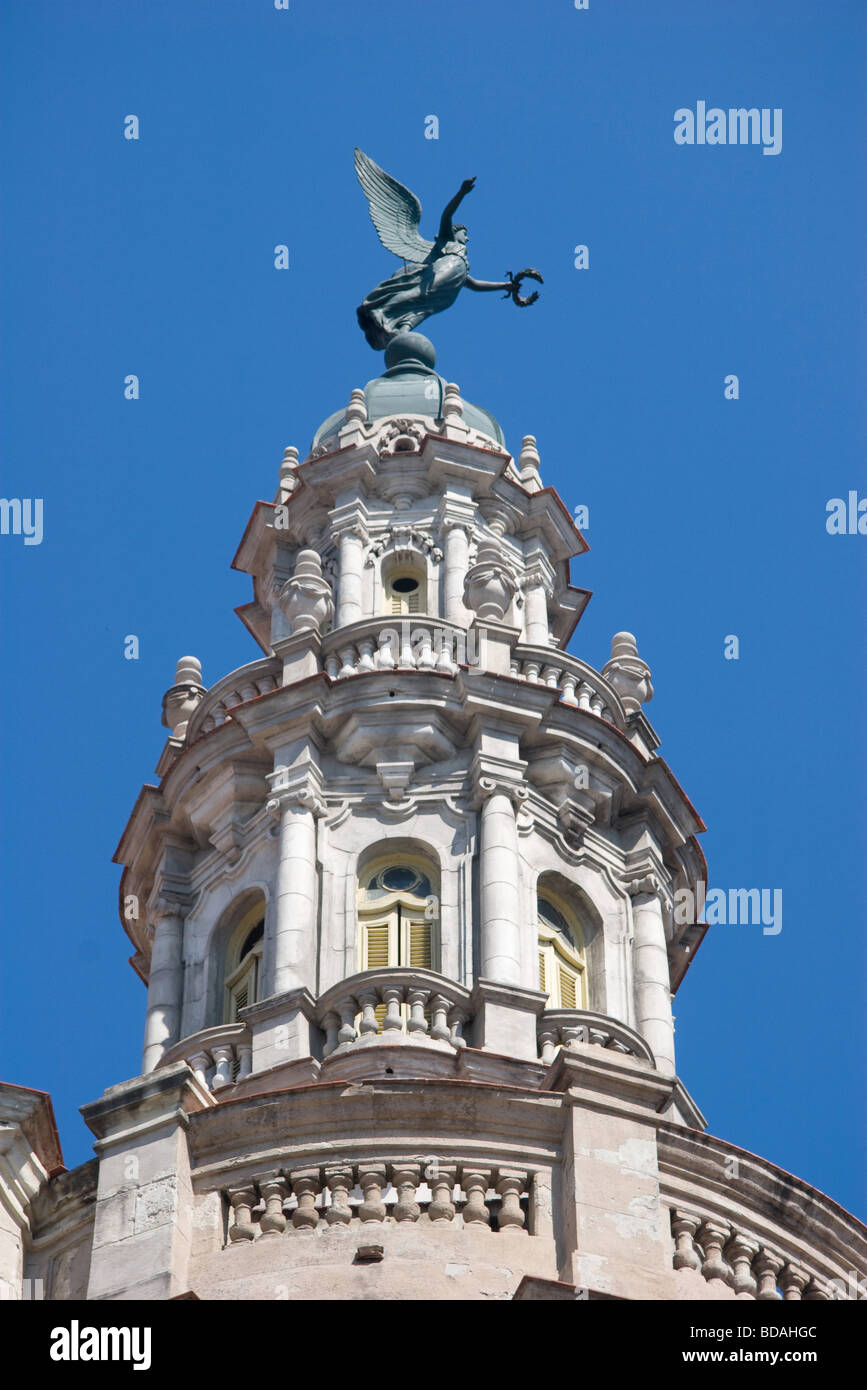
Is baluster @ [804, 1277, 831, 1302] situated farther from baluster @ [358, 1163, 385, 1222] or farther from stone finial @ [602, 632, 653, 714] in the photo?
stone finial @ [602, 632, 653, 714]

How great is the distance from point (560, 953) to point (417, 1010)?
370 cm

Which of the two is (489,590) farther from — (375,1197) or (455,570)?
(375,1197)

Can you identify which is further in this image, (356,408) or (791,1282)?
(356,408)

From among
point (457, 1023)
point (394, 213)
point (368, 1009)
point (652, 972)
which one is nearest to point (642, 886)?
point (652, 972)

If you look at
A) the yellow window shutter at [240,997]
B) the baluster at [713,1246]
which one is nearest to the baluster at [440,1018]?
the yellow window shutter at [240,997]

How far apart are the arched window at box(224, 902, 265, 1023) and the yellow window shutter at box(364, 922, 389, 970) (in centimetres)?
146

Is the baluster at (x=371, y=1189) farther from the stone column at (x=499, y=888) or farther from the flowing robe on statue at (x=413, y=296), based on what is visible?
the flowing robe on statue at (x=413, y=296)

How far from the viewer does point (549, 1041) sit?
3316 centimetres

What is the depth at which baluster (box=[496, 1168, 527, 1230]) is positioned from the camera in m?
25.6

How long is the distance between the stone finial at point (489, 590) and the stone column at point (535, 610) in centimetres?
264

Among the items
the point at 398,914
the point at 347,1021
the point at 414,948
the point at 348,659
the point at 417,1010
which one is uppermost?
the point at 348,659

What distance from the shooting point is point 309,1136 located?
26.3 meters

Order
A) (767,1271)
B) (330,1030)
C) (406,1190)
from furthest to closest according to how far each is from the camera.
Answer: (330,1030) → (767,1271) → (406,1190)
